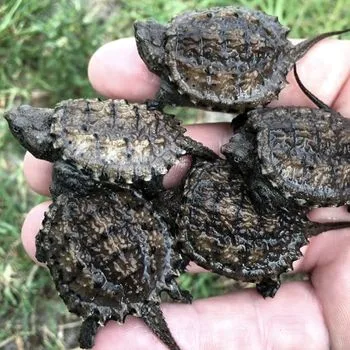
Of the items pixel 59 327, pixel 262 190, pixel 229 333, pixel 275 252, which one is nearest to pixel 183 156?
pixel 262 190

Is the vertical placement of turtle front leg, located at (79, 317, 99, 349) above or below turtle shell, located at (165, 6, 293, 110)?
below

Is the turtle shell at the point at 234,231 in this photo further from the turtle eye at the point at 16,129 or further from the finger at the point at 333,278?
the turtle eye at the point at 16,129

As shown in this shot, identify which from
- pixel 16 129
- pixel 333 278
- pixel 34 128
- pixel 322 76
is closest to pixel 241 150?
pixel 322 76

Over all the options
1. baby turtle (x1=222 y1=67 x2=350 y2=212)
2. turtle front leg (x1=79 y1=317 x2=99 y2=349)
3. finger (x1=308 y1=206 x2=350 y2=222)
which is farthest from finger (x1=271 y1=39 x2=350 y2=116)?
turtle front leg (x1=79 y1=317 x2=99 y2=349)

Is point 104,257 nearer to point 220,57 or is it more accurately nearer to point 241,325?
point 241,325

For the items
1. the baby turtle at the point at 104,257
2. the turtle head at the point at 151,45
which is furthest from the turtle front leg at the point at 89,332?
the turtle head at the point at 151,45

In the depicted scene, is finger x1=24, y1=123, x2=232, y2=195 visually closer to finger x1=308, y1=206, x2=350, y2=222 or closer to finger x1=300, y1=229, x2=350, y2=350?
finger x1=308, y1=206, x2=350, y2=222

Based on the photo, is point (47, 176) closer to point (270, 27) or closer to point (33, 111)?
point (33, 111)
